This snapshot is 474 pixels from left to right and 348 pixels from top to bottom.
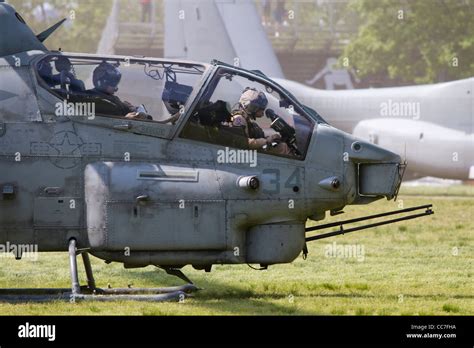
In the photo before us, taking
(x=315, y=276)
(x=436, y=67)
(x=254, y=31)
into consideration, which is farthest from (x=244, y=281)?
(x=436, y=67)

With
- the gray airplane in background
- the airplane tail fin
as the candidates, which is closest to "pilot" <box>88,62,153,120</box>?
the gray airplane in background

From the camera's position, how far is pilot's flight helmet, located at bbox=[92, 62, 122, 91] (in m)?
12.6

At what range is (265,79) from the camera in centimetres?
1283

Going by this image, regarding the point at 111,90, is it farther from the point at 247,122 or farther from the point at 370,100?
the point at 370,100

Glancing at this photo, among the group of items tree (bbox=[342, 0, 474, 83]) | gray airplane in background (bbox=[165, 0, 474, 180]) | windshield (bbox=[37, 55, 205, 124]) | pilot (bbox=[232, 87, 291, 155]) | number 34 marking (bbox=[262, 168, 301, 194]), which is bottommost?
number 34 marking (bbox=[262, 168, 301, 194])

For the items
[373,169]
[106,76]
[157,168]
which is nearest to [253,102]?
[157,168]

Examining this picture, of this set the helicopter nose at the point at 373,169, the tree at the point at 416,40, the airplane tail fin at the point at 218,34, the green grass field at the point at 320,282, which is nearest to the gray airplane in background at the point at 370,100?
the airplane tail fin at the point at 218,34

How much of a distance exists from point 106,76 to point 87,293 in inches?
95.1

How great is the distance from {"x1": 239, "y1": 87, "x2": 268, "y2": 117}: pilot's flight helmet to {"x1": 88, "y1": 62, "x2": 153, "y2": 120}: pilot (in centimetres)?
110

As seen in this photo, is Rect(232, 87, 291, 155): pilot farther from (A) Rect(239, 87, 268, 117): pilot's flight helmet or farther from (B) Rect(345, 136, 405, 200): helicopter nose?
(B) Rect(345, 136, 405, 200): helicopter nose

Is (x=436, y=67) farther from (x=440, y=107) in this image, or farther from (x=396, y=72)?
(x=440, y=107)

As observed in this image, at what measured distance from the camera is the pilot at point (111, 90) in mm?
12508
